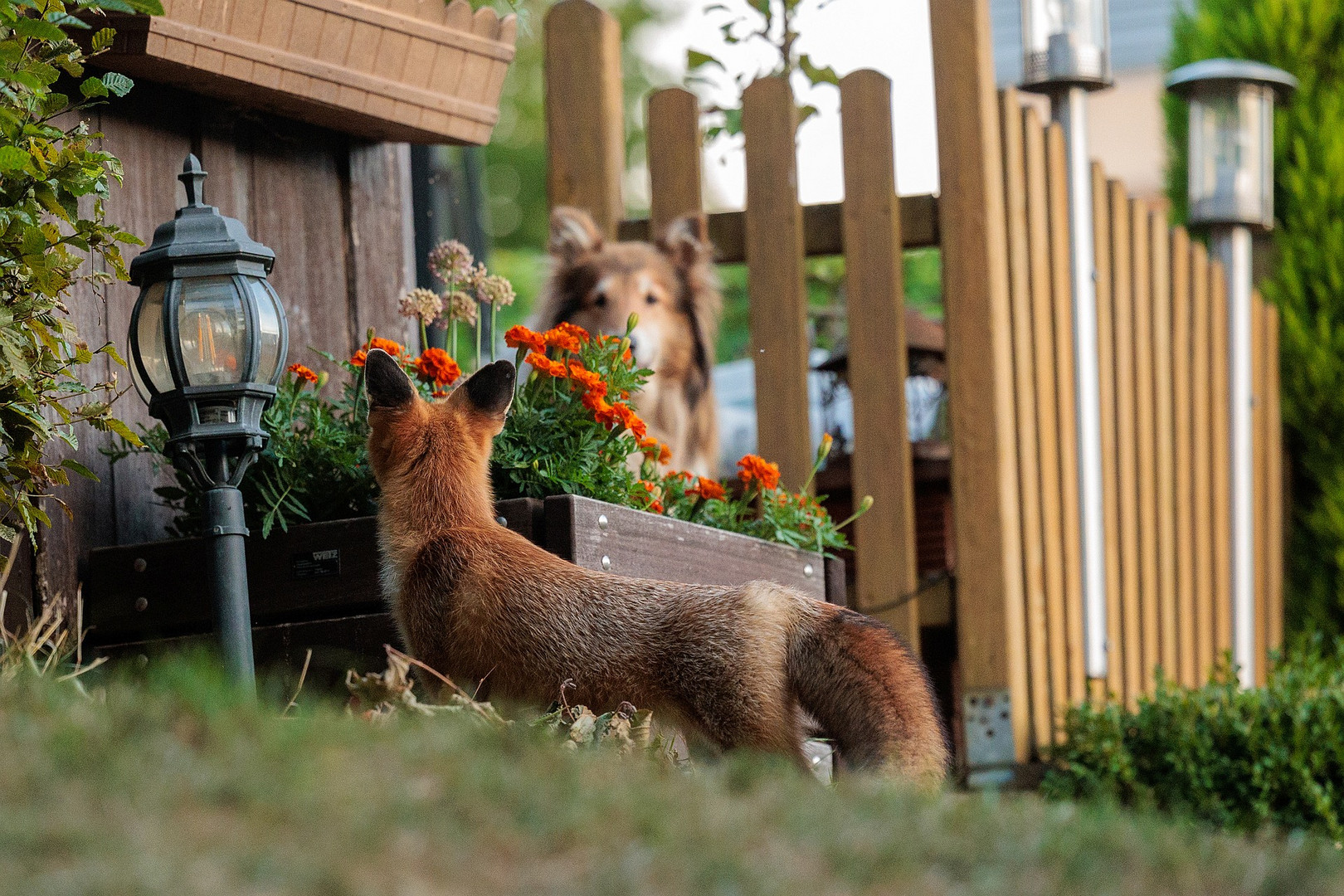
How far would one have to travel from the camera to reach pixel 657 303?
6.51m

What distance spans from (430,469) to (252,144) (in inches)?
72.0

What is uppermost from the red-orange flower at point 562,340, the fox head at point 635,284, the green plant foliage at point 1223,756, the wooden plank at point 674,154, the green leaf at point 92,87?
the wooden plank at point 674,154

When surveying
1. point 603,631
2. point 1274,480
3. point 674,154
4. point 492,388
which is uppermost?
point 674,154

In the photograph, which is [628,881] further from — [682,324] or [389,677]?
[682,324]

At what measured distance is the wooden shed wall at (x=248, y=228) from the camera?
422 centimetres

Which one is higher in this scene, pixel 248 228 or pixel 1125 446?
pixel 248 228

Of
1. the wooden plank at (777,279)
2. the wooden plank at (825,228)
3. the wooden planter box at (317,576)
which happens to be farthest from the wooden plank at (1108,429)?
the wooden planter box at (317,576)

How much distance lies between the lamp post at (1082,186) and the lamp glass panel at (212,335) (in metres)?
4.81

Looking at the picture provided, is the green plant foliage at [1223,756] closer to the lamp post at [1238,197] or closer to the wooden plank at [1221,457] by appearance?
A: the wooden plank at [1221,457]

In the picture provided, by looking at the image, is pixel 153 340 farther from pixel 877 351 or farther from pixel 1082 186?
pixel 1082 186

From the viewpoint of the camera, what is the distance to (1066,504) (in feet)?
23.6

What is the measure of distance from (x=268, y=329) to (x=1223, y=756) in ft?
15.2

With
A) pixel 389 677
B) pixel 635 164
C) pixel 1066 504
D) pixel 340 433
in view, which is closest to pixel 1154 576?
pixel 1066 504

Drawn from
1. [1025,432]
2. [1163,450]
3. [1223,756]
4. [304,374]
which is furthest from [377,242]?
[1163,450]
